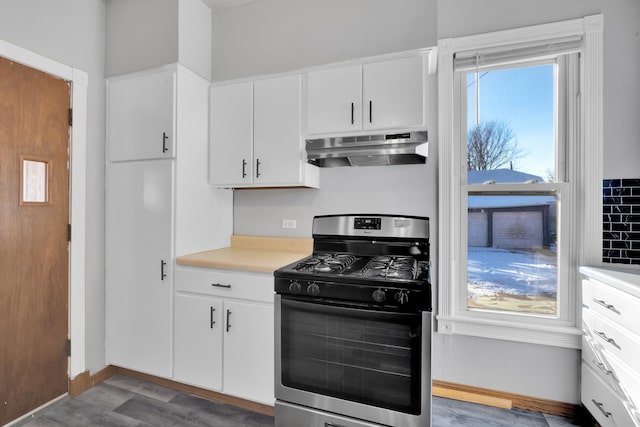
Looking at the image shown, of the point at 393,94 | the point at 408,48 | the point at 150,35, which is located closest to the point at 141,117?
the point at 150,35

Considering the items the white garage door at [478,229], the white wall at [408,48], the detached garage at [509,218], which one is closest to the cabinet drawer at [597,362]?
the white wall at [408,48]

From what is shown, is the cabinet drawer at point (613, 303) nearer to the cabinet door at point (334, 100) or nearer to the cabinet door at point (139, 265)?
the cabinet door at point (334, 100)

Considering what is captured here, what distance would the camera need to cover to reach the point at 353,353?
62.7 inches

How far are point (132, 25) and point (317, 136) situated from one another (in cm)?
165

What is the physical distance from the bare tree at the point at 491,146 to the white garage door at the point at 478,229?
32 centimetres

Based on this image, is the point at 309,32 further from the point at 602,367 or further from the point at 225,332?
the point at 602,367

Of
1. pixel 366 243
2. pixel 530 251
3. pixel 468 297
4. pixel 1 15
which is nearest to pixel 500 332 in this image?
pixel 468 297

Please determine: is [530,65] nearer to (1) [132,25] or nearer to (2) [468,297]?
(2) [468,297]

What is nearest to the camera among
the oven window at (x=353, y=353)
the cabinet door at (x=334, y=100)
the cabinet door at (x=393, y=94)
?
the oven window at (x=353, y=353)

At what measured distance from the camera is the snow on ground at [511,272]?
2074 millimetres

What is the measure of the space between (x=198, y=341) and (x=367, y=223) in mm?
1351

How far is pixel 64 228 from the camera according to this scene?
86.0 inches

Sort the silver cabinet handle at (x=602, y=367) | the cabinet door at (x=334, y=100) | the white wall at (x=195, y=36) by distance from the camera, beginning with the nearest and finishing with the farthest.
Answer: the silver cabinet handle at (x=602, y=367)
the cabinet door at (x=334, y=100)
the white wall at (x=195, y=36)

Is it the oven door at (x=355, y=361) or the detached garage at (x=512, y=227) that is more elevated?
the detached garage at (x=512, y=227)
